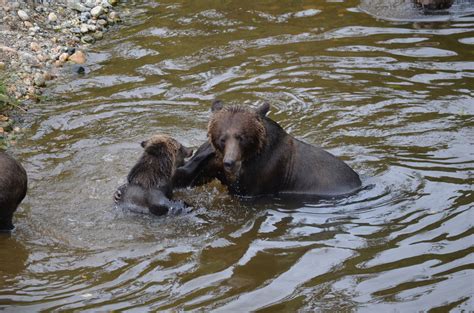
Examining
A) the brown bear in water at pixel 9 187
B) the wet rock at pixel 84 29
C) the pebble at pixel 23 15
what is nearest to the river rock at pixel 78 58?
the wet rock at pixel 84 29

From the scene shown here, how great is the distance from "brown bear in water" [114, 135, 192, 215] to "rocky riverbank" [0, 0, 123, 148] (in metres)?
2.73

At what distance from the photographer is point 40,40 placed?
14.5 m

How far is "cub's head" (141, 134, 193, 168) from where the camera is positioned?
9648 mm

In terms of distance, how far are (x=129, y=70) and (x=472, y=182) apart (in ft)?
20.9

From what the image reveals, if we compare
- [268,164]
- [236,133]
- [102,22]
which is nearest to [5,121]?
[236,133]

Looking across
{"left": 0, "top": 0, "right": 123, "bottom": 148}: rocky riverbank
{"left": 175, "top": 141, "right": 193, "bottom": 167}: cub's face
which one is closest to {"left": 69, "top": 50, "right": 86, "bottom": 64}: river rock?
{"left": 0, "top": 0, "right": 123, "bottom": 148}: rocky riverbank

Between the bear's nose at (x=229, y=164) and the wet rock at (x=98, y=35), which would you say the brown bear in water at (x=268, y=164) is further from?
the wet rock at (x=98, y=35)

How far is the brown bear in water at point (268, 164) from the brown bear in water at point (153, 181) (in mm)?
272

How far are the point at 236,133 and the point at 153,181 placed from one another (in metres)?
1.15

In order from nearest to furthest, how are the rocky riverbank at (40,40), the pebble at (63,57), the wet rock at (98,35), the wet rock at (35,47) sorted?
the rocky riverbank at (40,40) < the pebble at (63,57) < the wet rock at (35,47) < the wet rock at (98,35)

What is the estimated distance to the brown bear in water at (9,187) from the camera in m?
8.52

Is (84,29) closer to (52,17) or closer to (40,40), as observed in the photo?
(52,17)

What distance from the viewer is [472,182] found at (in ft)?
31.6

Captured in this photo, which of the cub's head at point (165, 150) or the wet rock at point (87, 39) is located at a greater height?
the wet rock at point (87, 39)
